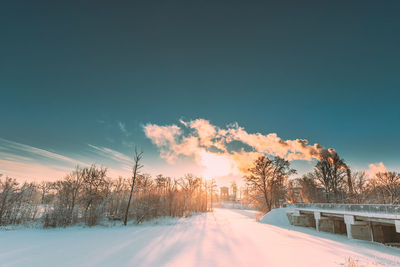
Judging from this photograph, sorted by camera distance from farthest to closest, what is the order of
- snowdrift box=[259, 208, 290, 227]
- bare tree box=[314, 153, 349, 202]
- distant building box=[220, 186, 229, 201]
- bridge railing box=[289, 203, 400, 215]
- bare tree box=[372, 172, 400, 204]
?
distant building box=[220, 186, 229, 201], bare tree box=[314, 153, 349, 202], bare tree box=[372, 172, 400, 204], snowdrift box=[259, 208, 290, 227], bridge railing box=[289, 203, 400, 215]

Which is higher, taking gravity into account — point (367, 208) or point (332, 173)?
point (332, 173)

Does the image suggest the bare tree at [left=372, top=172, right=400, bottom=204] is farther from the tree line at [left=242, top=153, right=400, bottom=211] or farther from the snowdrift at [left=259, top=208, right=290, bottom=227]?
the snowdrift at [left=259, top=208, right=290, bottom=227]

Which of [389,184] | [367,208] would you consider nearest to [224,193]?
[389,184]

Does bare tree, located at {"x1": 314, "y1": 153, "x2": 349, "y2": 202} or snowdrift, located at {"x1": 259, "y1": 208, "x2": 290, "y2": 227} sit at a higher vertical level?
bare tree, located at {"x1": 314, "y1": 153, "x2": 349, "y2": 202}

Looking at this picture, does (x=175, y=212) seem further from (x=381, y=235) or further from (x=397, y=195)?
(x=397, y=195)

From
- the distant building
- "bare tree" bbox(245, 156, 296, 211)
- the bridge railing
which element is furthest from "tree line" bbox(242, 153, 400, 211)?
the distant building

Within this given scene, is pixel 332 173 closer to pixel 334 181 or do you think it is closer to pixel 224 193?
pixel 334 181

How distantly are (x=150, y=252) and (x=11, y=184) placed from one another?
28.9 m

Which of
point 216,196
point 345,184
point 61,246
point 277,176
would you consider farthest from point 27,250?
point 216,196

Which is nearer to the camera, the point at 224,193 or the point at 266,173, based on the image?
the point at 266,173

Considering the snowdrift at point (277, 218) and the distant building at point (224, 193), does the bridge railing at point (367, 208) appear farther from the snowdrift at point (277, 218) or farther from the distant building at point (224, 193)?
the distant building at point (224, 193)

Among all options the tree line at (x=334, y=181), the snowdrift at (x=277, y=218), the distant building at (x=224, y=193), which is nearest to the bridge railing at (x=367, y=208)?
the snowdrift at (x=277, y=218)

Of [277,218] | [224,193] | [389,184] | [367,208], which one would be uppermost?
[389,184]

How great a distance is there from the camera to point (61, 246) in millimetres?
13594
